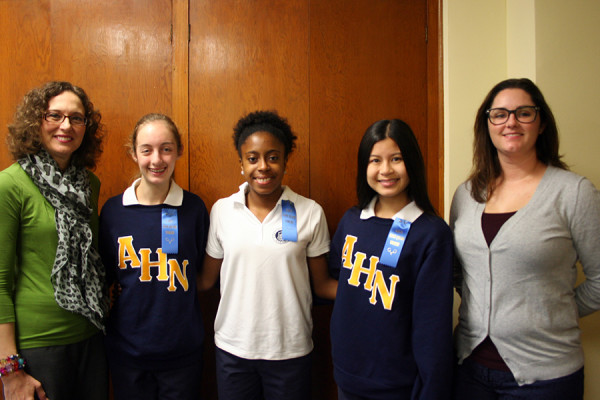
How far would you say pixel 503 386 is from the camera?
3.94 feet

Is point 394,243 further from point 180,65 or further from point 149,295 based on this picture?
point 180,65

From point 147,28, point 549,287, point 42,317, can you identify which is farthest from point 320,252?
point 147,28

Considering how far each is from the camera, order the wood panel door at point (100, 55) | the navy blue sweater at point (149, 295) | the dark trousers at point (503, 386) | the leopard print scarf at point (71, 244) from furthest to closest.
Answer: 1. the wood panel door at point (100, 55)
2. the navy blue sweater at point (149, 295)
3. the leopard print scarf at point (71, 244)
4. the dark trousers at point (503, 386)

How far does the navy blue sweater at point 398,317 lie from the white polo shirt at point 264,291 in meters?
0.22

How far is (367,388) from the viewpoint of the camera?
128 centimetres

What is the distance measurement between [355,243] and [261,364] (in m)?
0.67

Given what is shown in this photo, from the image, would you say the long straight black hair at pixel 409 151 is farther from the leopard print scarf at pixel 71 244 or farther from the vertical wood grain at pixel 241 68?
the leopard print scarf at pixel 71 244

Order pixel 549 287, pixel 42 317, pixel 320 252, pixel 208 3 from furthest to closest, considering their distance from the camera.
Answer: pixel 208 3 < pixel 320 252 < pixel 42 317 < pixel 549 287

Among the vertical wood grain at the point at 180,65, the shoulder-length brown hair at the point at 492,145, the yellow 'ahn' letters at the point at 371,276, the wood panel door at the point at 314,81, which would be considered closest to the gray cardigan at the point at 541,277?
the shoulder-length brown hair at the point at 492,145

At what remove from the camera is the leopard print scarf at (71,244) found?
1381mm

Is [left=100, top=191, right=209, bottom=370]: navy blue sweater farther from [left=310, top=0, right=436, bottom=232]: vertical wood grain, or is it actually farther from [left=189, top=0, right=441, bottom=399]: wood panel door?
[left=310, top=0, right=436, bottom=232]: vertical wood grain

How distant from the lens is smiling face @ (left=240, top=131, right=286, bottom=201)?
1.50 metres

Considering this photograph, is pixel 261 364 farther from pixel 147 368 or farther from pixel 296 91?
pixel 296 91

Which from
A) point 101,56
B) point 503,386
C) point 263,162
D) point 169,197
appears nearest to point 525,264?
point 503,386
